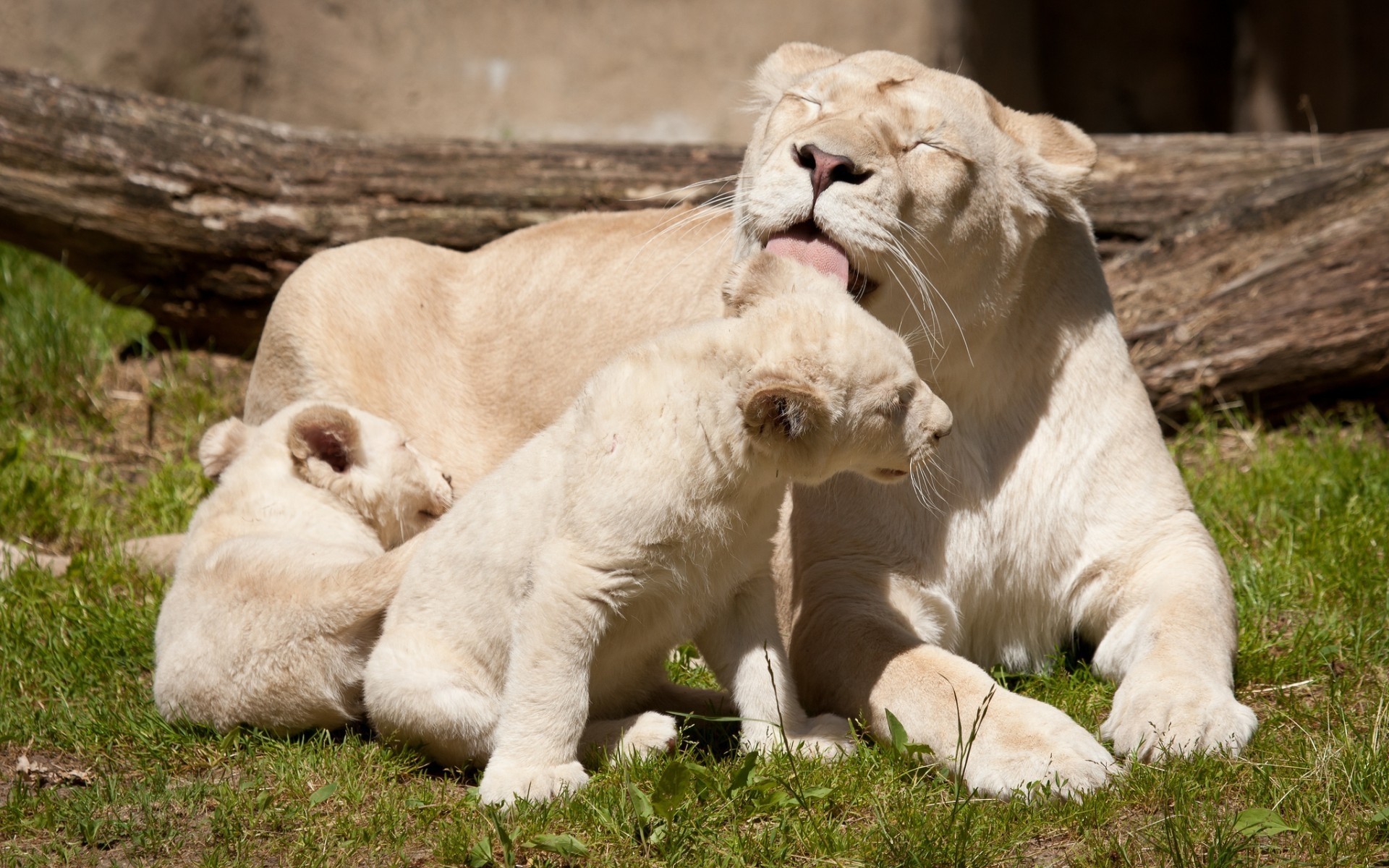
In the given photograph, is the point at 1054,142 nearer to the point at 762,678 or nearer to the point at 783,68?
the point at 783,68

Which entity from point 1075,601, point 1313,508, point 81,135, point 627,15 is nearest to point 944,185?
point 1075,601

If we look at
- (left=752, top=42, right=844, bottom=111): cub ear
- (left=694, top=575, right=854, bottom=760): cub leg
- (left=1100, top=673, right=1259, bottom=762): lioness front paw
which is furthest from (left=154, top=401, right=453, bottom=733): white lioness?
(left=1100, top=673, right=1259, bottom=762): lioness front paw

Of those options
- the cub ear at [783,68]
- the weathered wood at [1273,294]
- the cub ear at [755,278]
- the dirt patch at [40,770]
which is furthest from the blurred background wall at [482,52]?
the cub ear at [755,278]

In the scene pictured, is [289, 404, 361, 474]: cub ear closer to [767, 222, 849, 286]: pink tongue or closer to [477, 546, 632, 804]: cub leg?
[477, 546, 632, 804]: cub leg

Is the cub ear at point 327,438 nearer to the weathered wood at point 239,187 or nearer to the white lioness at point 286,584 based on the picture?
the white lioness at point 286,584

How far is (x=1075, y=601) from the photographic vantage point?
13.0 feet

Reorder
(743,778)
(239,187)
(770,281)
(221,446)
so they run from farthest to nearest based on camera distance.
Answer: (239,187)
(221,446)
(770,281)
(743,778)

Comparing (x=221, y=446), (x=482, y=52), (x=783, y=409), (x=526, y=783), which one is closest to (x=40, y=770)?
(x=221, y=446)

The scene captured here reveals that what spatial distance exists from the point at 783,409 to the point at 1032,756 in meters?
0.98

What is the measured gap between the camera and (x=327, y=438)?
14.2 feet

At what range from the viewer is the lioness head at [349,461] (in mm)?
4316

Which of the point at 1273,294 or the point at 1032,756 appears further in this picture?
the point at 1273,294

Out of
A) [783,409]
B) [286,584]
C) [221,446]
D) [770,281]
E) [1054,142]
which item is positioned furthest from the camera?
[221,446]

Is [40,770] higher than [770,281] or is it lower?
lower
